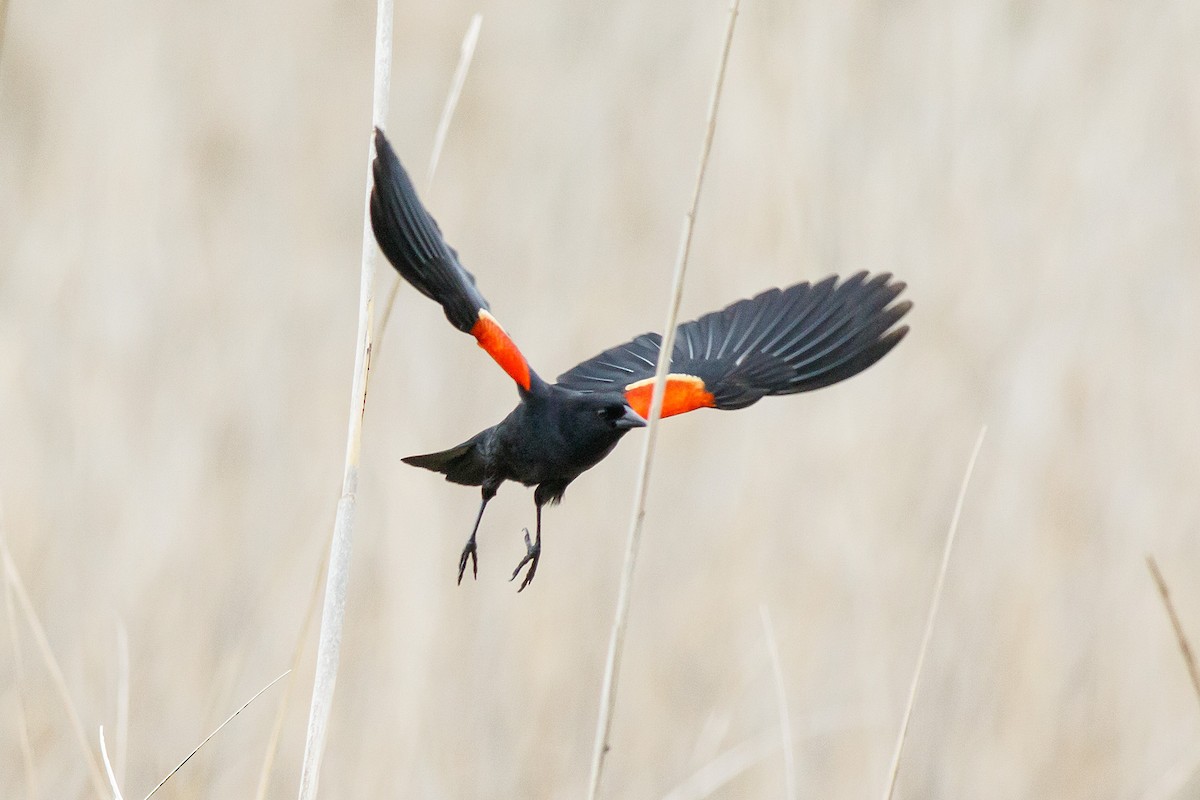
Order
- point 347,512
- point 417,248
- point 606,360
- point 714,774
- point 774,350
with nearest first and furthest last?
point 417,248, point 347,512, point 774,350, point 606,360, point 714,774

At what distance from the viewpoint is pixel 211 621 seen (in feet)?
9.96

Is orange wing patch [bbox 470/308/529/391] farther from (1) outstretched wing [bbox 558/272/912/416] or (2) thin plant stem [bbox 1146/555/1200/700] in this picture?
(2) thin plant stem [bbox 1146/555/1200/700]

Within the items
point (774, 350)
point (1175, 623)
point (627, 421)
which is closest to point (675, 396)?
point (774, 350)

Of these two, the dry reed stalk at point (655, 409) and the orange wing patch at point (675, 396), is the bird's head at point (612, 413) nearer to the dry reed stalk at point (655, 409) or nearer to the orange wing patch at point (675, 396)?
the dry reed stalk at point (655, 409)

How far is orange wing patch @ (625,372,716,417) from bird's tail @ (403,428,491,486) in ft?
0.55

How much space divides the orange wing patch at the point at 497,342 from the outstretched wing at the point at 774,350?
0.65 ft

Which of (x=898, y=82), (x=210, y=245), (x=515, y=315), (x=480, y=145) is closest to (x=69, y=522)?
(x=210, y=245)

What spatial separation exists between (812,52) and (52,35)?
3.56m

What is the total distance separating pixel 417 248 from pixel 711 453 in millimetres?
2851

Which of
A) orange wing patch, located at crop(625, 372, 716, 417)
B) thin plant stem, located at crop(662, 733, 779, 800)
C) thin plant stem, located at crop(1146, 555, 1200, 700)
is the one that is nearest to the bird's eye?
orange wing patch, located at crop(625, 372, 716, 417)

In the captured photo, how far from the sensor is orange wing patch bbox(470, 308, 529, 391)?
0.76 metres

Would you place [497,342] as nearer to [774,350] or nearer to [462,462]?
[462,462]

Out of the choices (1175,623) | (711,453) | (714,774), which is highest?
(711,453)

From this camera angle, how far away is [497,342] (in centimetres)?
76
